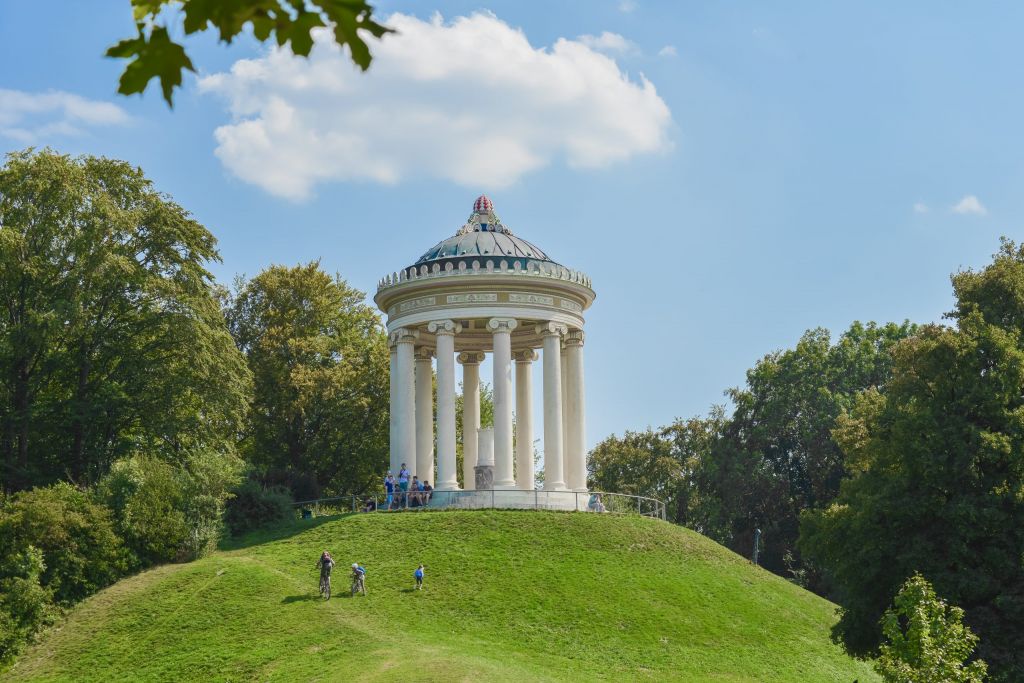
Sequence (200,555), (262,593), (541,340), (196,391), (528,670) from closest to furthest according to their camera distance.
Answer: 1. (528,670)
2. (262,593)
3. (200,555)
4. (196,391)
5. (541,340)

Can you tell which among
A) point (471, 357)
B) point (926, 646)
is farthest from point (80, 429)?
point (926, 646)

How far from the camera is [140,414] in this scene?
1928 inches

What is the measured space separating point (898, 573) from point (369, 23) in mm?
30603

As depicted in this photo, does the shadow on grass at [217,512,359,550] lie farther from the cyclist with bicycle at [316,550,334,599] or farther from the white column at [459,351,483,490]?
the white column at [459,351,483,490]

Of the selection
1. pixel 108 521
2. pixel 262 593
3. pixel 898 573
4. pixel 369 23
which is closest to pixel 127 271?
pixel 108 521

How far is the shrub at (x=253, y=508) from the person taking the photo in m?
47.5

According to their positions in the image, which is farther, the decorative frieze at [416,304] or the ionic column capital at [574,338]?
the ionic column capital at [574,338]

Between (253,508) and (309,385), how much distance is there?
39.6 ft

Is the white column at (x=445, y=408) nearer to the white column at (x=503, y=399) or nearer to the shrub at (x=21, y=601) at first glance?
the white column at (x=503, y=399)

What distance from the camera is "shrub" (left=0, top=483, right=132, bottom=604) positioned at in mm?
37844

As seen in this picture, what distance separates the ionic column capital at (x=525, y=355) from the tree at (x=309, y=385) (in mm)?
8242

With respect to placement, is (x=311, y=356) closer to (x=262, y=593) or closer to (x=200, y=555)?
(x=200, y=555)

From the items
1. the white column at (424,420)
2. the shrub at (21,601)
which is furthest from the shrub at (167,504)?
the white column at (424,420)

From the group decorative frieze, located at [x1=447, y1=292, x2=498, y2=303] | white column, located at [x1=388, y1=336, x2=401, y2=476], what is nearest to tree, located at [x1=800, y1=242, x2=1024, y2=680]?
decorative frieze, located at [x1=447, y1=292, x2=498, y2=303]
